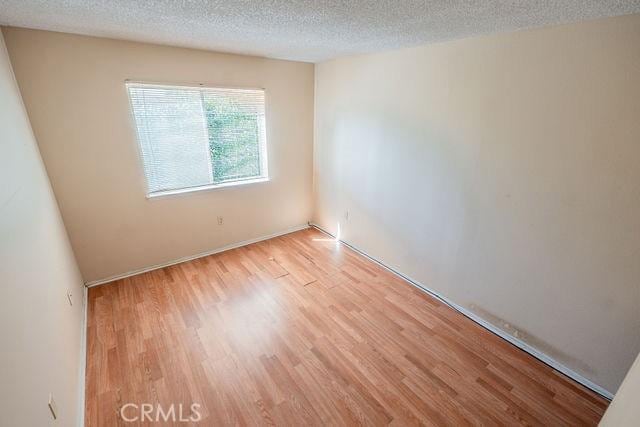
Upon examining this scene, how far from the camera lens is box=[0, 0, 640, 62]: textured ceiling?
1393mm

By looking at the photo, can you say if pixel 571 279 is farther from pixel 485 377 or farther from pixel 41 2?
pixel 41 2

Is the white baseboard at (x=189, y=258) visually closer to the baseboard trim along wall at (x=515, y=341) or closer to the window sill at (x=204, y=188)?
the window sill at (x=204, y=188)

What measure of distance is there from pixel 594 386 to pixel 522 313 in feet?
1.79

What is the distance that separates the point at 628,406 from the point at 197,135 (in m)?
3.49

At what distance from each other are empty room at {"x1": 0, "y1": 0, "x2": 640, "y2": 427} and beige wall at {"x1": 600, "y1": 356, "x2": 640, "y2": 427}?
0.07 feet

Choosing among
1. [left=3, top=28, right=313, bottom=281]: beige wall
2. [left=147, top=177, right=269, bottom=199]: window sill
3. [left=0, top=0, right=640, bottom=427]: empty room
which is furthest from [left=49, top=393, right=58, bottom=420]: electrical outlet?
[left=147, top=177, right=269, bottom=199]: window sill

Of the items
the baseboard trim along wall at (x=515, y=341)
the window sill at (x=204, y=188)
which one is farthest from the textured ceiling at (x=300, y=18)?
the baseboard trim along wall at (x=515, y=341)

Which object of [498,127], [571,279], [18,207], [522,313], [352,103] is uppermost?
[352,103]

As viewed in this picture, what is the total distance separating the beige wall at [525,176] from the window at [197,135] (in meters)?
1.33

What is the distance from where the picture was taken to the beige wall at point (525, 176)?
1552 mm

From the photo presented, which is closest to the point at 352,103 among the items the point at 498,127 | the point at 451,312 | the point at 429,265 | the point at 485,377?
the point at 498,127

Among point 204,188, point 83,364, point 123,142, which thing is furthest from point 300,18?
point 83,364

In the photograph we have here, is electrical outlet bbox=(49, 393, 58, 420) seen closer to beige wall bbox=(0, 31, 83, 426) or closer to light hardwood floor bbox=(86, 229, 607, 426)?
beige wall bbox=(0, 31, 83, 426)

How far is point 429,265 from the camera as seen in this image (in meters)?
2.69
